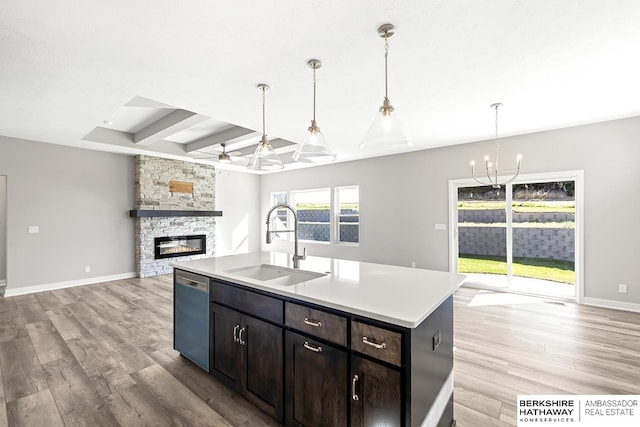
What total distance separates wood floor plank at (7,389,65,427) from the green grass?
18.1 ft

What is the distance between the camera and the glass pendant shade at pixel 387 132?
1.91 m

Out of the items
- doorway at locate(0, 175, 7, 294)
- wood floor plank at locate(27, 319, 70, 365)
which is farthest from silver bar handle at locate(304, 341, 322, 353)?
doorway at locate(0, 175, 7, 294)

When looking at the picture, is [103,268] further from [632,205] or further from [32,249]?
[632,205]

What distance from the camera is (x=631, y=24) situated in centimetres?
189

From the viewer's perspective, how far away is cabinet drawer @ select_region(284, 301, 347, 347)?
143 cm

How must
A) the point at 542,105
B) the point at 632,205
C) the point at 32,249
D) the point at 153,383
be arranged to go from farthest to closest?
the point at 32,249 → the point at 632,205 → the point at 542,105 → the point at 153,383

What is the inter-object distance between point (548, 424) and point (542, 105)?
10.7ft

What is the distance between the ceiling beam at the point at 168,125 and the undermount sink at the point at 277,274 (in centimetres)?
261

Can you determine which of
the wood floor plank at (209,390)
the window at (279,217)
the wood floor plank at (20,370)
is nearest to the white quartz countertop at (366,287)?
the wood floor plank at (209,390)

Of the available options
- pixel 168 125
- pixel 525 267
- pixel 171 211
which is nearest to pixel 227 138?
pixel 168 125

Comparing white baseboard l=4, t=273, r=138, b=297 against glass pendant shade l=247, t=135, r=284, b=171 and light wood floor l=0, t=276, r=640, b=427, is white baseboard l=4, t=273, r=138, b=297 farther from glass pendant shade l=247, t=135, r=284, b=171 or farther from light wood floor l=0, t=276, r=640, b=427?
glass pendant shade l=247, t=135, r=284, b=171

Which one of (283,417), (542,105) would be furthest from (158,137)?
(542,105)

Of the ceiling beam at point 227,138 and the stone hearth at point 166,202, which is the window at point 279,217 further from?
the ceiling beam at point 227,138

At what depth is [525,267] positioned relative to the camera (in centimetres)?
466
